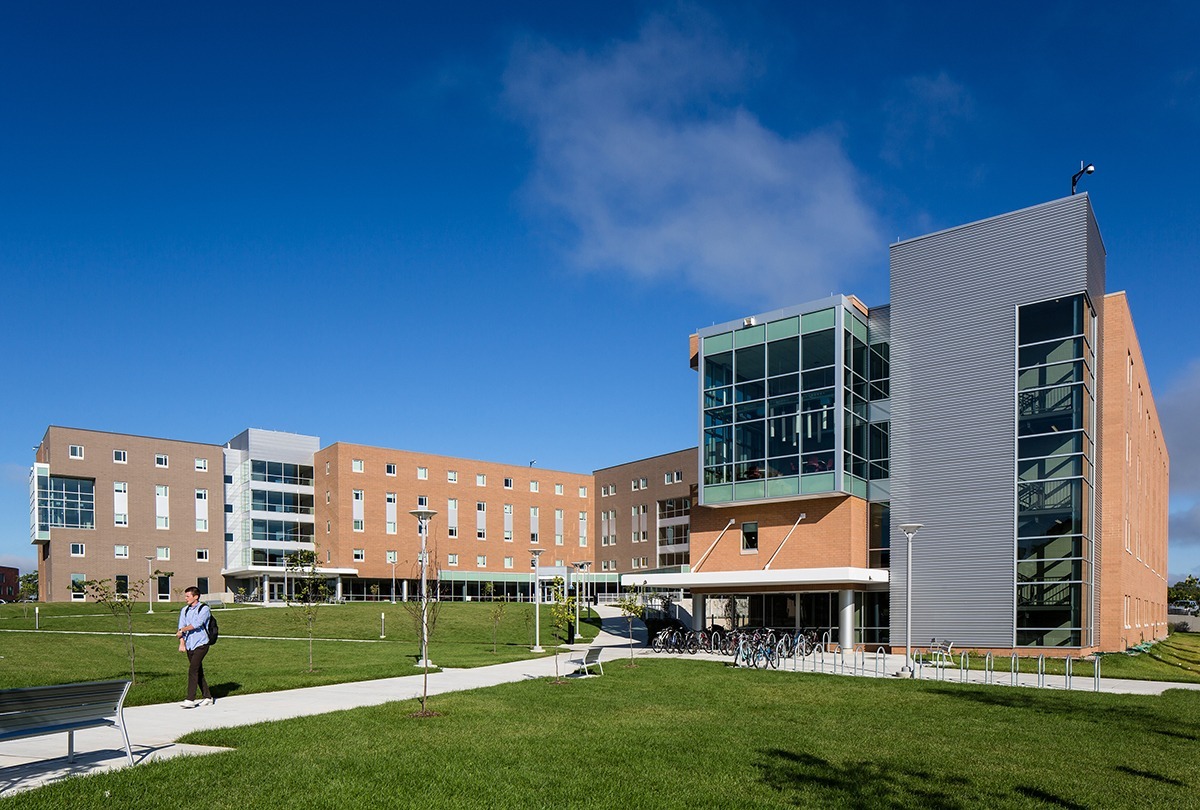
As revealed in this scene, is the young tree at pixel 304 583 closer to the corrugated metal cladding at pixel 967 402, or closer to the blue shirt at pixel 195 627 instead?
the blue shirt at pixel 195 627

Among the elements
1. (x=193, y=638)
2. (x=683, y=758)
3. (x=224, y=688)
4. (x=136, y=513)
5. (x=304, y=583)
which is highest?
(x=193, y=638)

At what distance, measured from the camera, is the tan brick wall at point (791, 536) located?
36375 mm

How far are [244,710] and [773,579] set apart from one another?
24971 mm

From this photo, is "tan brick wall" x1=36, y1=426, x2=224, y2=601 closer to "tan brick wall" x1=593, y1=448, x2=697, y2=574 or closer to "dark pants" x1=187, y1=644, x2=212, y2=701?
"tan brick wall" x1=593, y1=448, x2=697, y2=574

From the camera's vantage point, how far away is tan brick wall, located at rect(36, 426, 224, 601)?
7138 cm

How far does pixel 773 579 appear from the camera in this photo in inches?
1416

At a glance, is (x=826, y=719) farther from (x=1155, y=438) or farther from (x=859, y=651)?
(x=1155, y=438)

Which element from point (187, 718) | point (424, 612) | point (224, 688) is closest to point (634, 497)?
point (224, 688)

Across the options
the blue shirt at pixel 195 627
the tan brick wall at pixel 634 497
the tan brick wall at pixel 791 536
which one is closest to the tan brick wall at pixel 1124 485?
the tan brick wall at pixel 791 536

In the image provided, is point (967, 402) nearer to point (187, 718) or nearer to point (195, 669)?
point (195, 669)

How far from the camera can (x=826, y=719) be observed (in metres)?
14.7

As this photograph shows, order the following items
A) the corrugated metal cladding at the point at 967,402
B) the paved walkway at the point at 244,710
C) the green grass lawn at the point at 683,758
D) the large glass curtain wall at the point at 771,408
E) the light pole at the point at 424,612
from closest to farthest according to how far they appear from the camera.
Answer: the green grass lawn at the point at 683,758 → the paved walkway at the point at 244,710 → the light pole at the point at 424,612 → the corrugated metal cladding at the point at 967,402 → the large glass curtain wall at the point at 771,408

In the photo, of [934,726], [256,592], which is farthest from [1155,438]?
[256,592]

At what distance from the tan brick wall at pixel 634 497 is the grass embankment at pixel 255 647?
23.4 m
